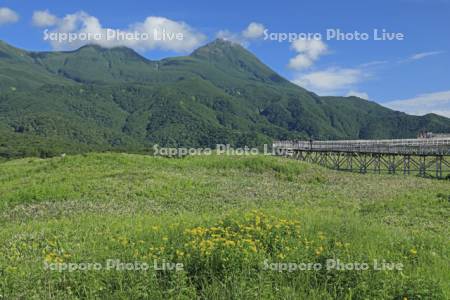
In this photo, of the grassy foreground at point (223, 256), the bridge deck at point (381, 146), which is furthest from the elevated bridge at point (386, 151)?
the grassy foreground at point (223, 256)

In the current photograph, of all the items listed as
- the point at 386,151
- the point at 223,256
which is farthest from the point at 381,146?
the point at 223,256

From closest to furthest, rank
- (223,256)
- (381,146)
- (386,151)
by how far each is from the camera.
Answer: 1. (223,256)
2. (386,151)
3. (381,146)

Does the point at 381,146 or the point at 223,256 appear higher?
the point at 381,146

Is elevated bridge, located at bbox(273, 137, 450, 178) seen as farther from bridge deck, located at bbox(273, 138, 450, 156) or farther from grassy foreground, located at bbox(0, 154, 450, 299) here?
grassy foreground, located at bbox(0, 154, 450, 299)

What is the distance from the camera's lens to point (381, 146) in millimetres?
61656

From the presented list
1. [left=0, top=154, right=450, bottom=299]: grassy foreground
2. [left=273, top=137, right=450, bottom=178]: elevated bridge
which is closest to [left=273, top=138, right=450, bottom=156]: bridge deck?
[left=273, top=137, right=450, bottom=178]: elevated bridge

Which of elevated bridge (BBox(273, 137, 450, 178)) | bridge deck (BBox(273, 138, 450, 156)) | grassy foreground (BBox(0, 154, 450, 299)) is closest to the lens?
grassy foreground (BBox(0, 154, 450, 299))

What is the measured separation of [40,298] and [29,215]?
10.9 meters

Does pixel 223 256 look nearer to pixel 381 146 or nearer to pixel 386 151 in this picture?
pixel 386 151

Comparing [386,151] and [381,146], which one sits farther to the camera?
[381,146]

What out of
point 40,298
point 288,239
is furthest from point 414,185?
point 40,298

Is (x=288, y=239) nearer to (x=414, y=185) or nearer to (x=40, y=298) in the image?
(x=40, y=298)

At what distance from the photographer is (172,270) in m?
8.35

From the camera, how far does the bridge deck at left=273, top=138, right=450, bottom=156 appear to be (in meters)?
53.5
